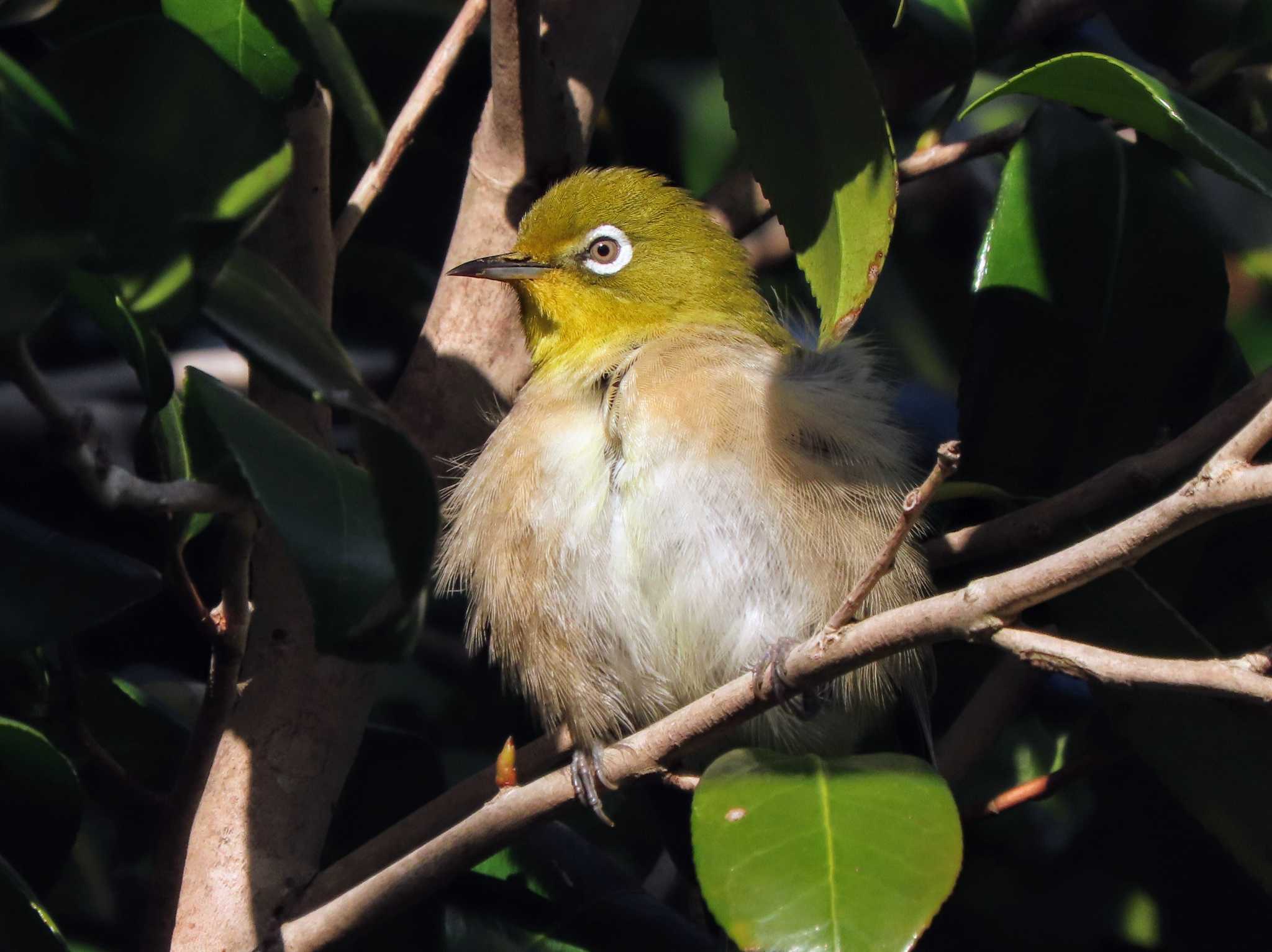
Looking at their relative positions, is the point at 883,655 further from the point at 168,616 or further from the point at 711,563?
the point at 168,616

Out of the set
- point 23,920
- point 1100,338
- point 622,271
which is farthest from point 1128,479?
point 23,920

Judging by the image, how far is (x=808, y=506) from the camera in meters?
2.90

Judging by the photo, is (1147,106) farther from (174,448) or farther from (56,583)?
(56,583)

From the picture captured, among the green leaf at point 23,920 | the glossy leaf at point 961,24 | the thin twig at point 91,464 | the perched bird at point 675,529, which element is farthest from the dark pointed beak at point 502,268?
the green leaf at point 23,920

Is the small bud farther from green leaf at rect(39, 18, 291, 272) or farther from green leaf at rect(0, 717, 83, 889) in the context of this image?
green leaf at rect(39, 18, 291, 272)

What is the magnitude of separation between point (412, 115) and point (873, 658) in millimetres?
1741

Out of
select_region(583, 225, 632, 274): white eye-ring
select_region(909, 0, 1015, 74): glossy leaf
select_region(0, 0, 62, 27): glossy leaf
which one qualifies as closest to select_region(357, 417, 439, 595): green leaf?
select_region(0, 0, 62, 27): glossy leaf

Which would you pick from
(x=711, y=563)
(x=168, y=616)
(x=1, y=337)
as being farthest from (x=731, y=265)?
(x=1, y=337)

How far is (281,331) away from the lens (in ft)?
5.54

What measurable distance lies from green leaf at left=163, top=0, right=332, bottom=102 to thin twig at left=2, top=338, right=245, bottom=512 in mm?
745

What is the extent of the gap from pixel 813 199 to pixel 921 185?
1.47m

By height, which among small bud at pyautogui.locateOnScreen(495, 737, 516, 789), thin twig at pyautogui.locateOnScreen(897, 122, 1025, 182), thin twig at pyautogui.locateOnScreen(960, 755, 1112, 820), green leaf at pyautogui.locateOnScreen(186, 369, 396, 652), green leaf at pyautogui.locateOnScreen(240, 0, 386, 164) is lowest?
thin twig at pyautogui.locateOnScreen(960, 755, 1112, 820)

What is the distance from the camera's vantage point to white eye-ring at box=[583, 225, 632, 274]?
3.71 metres

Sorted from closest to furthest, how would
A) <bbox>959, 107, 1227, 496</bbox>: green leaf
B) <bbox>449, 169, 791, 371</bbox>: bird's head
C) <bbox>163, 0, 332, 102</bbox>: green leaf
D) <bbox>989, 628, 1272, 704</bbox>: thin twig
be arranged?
<bbox>989, 628, 1272, 704</bbox>: thin twig → <bbox>163, 0, 332, 102</bbox>: green leaf → <bbox>959, 107, 1227, 496</bbox>: green leaf → <bbox>449, 169, 791, 371</bbox>: bird's head
